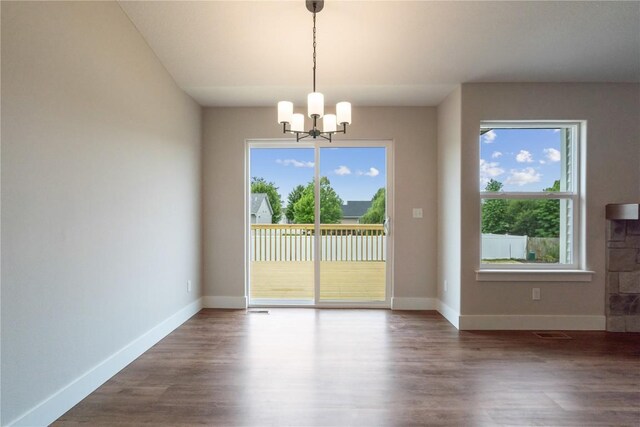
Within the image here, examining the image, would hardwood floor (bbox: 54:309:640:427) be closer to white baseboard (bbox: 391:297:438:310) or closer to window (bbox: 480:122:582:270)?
white baseboard (bbox: 391:297:438:310)

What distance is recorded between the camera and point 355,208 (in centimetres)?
425

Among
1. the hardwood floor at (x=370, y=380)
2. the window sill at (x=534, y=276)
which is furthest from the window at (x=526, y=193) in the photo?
the hardwood floor at (x=370, y=380)

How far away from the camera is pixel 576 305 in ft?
10.9

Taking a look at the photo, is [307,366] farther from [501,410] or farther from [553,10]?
[553,10]

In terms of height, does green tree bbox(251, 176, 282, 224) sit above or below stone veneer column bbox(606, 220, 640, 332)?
above

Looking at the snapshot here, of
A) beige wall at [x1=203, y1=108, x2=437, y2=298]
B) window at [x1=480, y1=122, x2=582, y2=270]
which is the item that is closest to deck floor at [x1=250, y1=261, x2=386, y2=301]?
beige wall at [x1=203, y1=108, x2=437, y2=298]

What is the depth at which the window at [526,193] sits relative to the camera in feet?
11.3

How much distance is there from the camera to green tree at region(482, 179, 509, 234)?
348 centimetres

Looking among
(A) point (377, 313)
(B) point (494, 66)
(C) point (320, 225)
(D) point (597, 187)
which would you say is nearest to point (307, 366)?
(A) point (377, 313)

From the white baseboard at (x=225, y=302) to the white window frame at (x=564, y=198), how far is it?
2668 mm

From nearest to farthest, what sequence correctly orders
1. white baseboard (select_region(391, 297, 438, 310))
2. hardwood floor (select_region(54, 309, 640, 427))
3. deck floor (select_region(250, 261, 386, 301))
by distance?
hardwood floor (select_region(54, 309, 640, 427)) < white baseboard (select_region(391, 297, 438, 310)) < deck floor (select_region(250, 261, 386, 301))

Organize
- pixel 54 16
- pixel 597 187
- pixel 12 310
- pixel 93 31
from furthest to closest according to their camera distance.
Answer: pixel 597 187
pixel 93 31
pixel 54 16
pixel 12 310

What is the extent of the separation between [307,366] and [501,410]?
1.27 metres

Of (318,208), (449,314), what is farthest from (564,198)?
(318,208)
